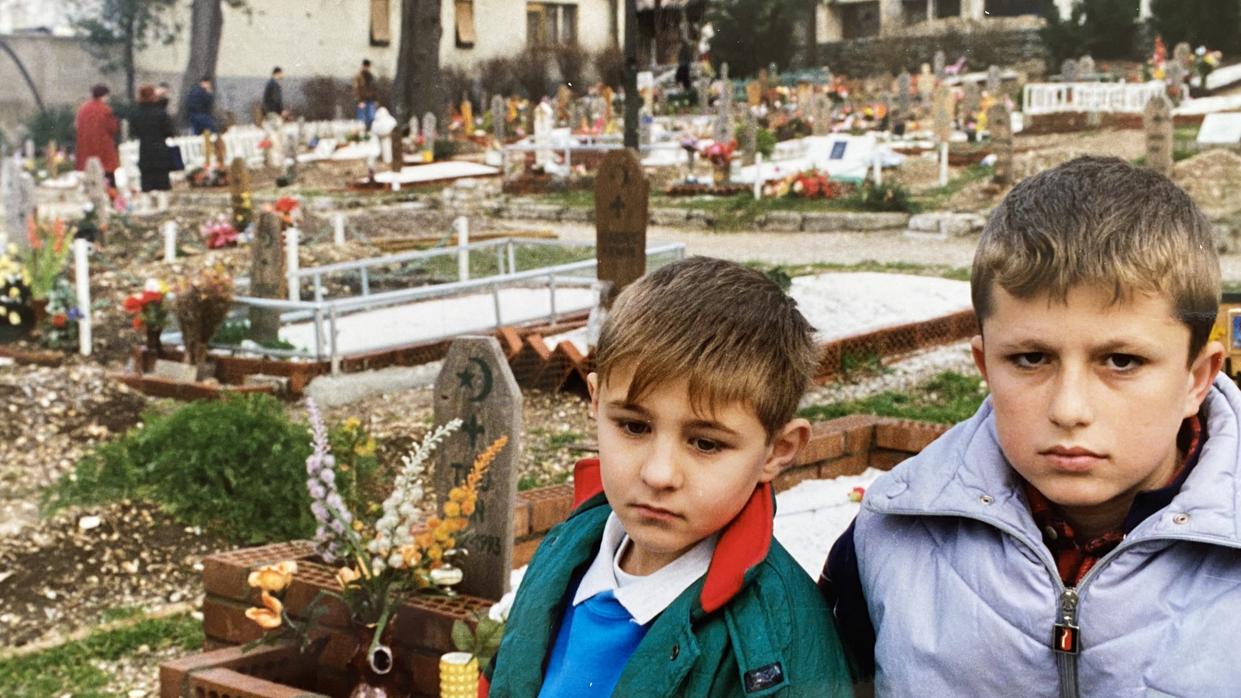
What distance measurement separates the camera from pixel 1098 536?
1.61 metres

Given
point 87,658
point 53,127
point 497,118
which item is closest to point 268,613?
point 87,658

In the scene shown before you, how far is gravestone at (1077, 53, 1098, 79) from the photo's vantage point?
729 inches

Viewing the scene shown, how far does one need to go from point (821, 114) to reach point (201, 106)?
921 cm

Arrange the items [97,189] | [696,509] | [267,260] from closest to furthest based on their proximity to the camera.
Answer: [696,509] < [267,260] < [97,189]

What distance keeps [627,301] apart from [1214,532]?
0.70 m

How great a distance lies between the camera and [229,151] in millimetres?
17891

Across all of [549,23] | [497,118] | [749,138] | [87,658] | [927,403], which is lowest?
[87,658]

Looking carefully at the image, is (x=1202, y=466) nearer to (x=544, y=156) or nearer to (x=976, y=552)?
(x=976, y=552)

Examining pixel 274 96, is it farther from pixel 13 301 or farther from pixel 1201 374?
pixel 1201 374

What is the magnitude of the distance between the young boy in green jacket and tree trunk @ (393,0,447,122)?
10740mm

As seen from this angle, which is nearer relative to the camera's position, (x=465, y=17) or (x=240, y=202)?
(x=465, y=17)

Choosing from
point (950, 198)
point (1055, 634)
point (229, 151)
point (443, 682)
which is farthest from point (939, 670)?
point (229, 151)

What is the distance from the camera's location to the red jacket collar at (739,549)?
67.4 inches

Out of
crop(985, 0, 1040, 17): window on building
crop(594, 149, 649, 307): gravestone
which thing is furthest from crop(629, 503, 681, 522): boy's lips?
crop(985, 0, 1040, 17): window on building
